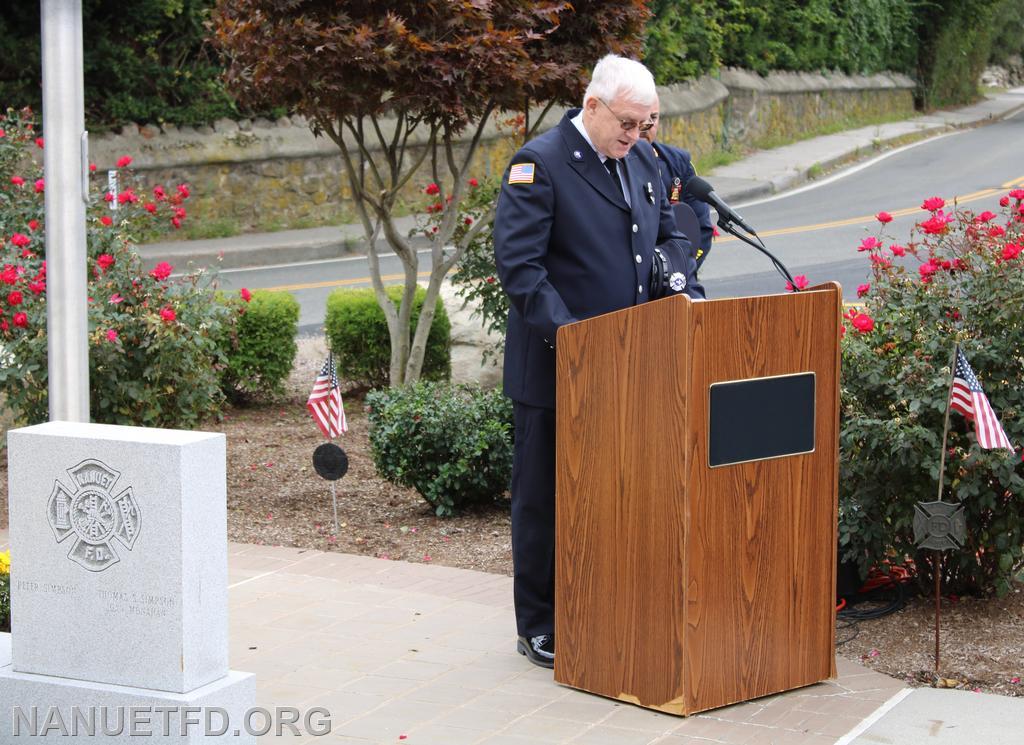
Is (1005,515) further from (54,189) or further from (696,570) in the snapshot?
(54,189)

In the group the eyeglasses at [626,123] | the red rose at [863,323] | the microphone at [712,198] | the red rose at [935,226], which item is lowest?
the red rose at [863,323]

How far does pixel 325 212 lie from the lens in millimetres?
20312

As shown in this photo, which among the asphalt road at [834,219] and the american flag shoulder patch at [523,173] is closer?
the american flag shoulder patch at [523,173]

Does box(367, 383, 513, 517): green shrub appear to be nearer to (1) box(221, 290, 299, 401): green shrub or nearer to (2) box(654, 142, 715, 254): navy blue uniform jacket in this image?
(2) box(654, 142, 715, 254): navy blue uniform jacket

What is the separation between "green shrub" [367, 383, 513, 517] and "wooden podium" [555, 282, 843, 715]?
7.42ft

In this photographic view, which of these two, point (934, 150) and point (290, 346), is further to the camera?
point (934, 150)

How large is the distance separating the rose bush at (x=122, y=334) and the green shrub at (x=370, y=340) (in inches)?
80.5

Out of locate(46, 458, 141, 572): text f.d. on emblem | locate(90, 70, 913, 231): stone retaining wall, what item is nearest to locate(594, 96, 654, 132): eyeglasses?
locate(46, 458, 141, 572): text f.d. on emblem

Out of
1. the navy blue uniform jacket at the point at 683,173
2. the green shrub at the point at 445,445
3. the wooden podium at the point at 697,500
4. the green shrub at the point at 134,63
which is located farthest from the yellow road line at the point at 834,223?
the wooden podium at the point at 697,500

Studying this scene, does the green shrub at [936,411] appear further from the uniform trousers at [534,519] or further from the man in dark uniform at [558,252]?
the uniform trousers at [534,519]

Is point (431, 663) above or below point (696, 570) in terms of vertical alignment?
below

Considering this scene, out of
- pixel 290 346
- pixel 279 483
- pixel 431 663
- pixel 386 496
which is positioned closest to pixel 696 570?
pixel 431 663

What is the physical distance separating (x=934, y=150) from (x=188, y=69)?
14.8 meters

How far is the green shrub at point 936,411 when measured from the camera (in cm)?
500
